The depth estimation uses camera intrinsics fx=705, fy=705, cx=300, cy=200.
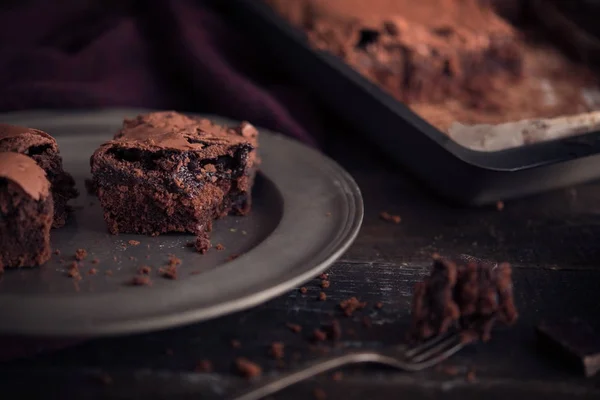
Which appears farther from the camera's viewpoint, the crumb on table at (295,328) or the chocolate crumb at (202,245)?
the chocolate crumb at (202,245)

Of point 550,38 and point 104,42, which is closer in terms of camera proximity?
point 104,42

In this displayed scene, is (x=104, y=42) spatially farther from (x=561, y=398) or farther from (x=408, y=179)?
(x=561, y=398)

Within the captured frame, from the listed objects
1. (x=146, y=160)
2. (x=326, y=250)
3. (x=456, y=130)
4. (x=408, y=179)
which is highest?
(x=456, y=130)

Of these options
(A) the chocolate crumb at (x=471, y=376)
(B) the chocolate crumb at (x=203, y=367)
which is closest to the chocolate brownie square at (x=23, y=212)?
(B) the chocolate crumb at (x=203, y=367)

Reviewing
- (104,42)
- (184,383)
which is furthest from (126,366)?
(104,42)

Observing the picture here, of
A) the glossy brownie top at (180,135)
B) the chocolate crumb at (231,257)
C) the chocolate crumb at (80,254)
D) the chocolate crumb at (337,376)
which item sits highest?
the glossy brownie top at (180,135)

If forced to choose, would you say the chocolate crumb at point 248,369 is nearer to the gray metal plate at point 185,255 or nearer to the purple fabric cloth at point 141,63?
the gray metal plate at point 185,255

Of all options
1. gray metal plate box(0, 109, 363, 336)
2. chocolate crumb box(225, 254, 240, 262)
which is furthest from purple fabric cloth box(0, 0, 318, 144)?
chocolate crumb box(225, 254, 240, 262)

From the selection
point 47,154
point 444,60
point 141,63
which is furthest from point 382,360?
point 141,63
